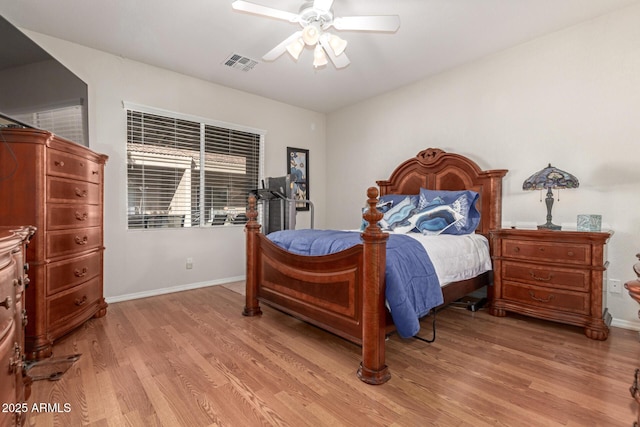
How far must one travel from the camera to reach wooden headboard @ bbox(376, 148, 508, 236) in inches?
122

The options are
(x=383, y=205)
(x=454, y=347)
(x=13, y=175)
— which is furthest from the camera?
(x=383, y=205)

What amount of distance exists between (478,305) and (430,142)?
6.37ft

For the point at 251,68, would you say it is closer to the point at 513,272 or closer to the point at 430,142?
the point at 430,142

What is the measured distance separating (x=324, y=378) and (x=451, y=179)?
8.48 feet

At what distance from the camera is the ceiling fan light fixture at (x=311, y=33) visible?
2.24 meters

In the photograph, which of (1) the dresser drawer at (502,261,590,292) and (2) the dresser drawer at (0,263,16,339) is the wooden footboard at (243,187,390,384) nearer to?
(2) the dresser drawer at (0,263,16,339)

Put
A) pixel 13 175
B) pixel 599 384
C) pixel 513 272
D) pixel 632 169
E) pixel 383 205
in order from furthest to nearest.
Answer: pixel 383 205
pixel 513 272
pixel 632 169
pixel 13 175
pixel 599 384

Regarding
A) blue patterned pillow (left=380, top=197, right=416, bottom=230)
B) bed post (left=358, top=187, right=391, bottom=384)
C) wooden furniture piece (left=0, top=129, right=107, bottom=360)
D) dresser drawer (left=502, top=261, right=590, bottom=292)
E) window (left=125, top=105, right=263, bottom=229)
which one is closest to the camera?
bed post (left=358, top=187, right=391, bottom=384)

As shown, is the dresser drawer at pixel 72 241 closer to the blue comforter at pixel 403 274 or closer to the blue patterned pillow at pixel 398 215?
the blue comforter at pixel 403 274

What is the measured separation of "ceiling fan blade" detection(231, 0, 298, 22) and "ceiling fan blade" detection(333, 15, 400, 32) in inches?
13.1

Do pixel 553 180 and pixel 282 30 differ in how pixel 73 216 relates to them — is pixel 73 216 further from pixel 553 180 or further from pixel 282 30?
pixel 553 180

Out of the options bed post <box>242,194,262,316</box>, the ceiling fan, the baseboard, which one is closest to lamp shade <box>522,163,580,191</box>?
the ceiling fan

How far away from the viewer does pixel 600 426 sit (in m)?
1.35

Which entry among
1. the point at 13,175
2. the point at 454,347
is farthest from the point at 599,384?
the point at 13,175
